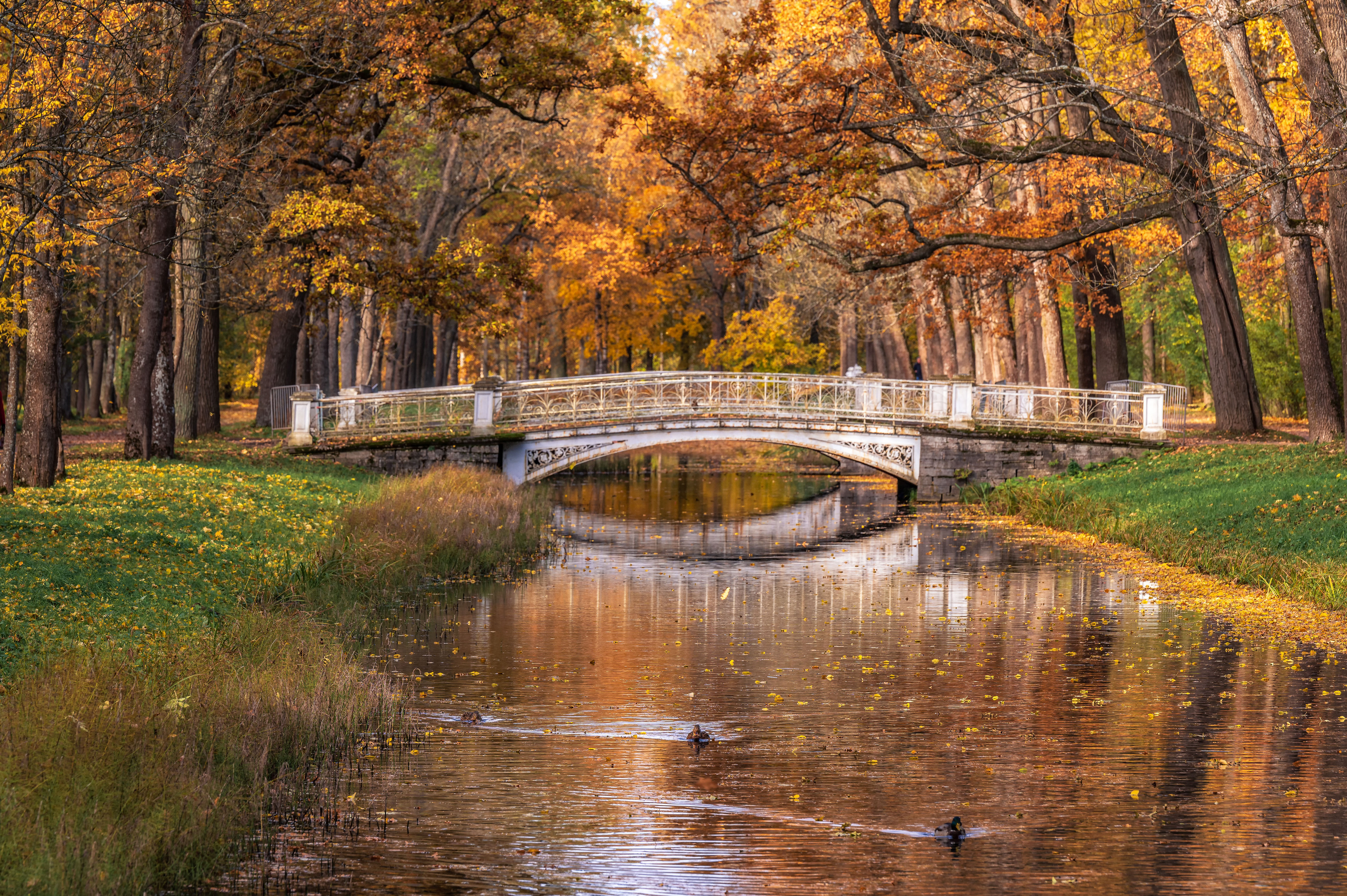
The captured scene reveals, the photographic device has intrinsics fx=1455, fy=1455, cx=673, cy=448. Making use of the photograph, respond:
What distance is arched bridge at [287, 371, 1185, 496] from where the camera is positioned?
2961cm

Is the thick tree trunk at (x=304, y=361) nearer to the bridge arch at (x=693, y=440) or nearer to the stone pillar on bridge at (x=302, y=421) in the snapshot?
the stone pillar on bridge at (x=302, y=421)

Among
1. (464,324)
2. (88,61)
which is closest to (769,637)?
(88,61)

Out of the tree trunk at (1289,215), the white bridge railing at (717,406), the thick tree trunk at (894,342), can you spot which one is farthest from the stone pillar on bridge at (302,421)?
the thick tree trunk at (894,342)

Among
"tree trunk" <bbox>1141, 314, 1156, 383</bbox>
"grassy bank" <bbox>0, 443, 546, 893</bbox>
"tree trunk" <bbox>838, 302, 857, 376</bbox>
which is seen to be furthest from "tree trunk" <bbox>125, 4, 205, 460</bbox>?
"tree trunk" <bbox>1141, 314, 1156, 383</bbox>

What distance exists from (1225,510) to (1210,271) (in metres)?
9.49

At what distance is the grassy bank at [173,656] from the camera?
714 cm

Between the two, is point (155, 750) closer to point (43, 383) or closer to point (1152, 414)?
point (43, 383)

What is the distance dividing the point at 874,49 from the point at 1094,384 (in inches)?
620

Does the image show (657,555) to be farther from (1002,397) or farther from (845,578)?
(1002,397)

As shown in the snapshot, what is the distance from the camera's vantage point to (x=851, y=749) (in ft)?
31.9

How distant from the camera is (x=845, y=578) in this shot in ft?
64.3

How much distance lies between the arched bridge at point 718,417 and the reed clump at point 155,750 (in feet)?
60.7

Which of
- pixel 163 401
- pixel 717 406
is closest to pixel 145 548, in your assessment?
pixel 163 401

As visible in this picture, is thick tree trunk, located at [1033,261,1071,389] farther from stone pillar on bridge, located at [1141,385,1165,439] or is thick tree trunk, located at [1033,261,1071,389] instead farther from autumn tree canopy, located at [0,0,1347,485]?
stone pillar on bridge, located at [1141,385,1165,439]
